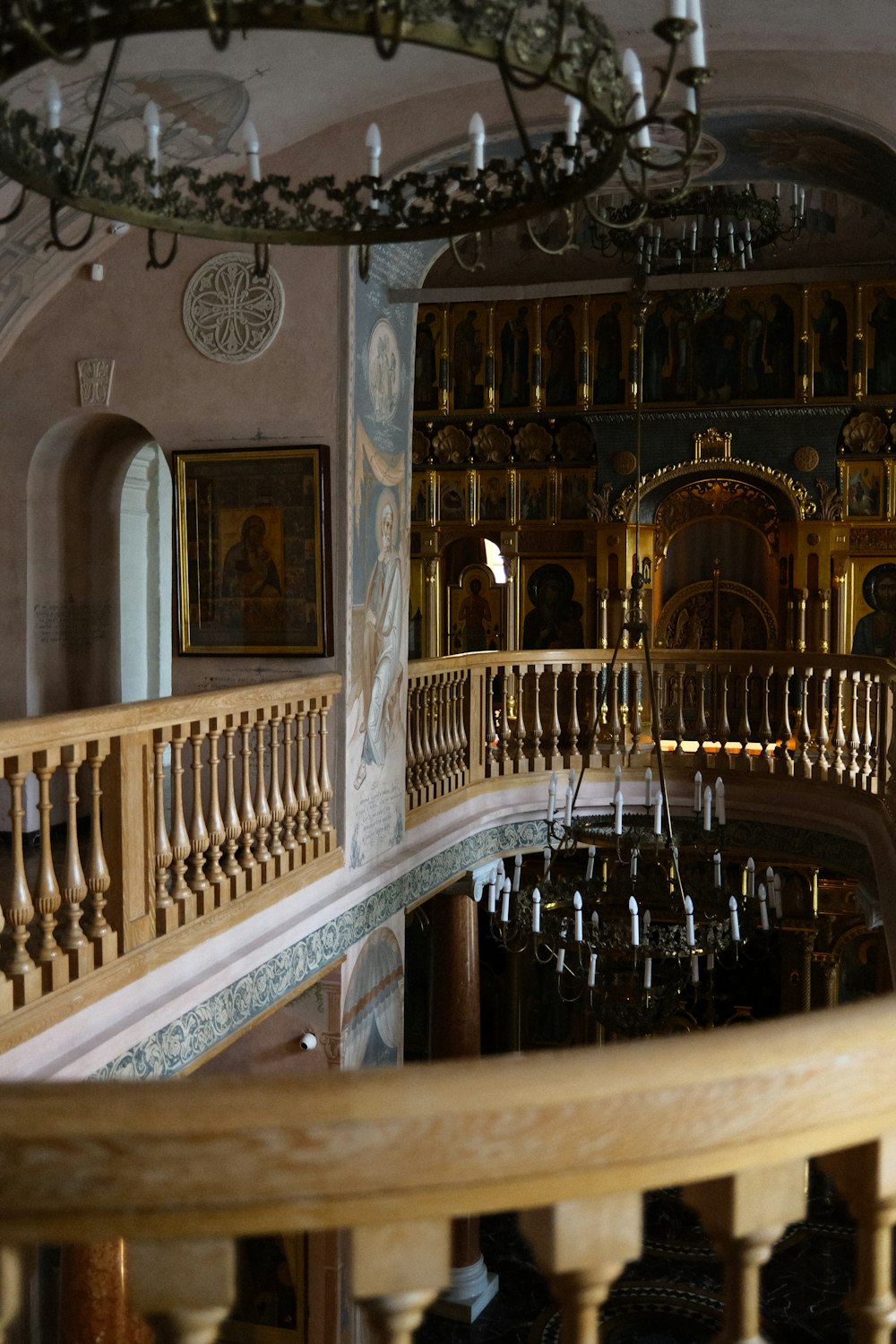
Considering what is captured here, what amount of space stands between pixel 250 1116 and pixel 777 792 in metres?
10.4

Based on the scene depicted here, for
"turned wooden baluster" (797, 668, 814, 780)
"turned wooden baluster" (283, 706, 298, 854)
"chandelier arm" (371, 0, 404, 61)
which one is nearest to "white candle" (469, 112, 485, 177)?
"chandelier arm" (371, 0, 404, 61)

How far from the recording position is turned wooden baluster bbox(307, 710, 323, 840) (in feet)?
25.7

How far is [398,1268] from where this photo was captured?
3.64 feet

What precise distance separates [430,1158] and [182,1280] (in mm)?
237

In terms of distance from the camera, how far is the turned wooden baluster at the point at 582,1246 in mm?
1145

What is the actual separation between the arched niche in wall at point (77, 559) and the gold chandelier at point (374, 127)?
4844 millimetres

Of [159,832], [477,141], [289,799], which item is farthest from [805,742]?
[477,141]

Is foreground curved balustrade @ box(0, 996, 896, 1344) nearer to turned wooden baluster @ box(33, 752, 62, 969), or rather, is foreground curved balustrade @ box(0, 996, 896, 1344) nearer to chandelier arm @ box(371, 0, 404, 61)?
chandelier arm @ box(371, 0, 404, 61)

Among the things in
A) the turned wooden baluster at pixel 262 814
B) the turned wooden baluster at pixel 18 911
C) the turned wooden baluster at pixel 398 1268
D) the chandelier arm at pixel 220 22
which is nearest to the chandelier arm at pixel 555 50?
the chandelier arm at pixel 220 22

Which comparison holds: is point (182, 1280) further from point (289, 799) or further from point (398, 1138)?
point (289, 799)

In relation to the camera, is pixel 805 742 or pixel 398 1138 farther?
pixel 805 742

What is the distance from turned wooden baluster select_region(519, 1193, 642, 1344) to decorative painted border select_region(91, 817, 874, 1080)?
14.7ft

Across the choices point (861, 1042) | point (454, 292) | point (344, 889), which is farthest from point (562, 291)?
point (861, 1042)

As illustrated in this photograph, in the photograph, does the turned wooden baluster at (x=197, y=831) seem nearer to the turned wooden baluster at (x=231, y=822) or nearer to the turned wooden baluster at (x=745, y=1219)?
the turned wooden baluster at (x=231, y=822)
